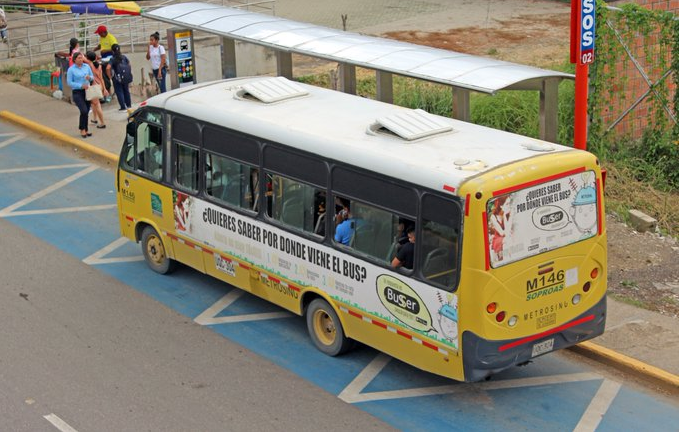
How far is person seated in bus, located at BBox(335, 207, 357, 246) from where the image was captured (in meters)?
10.8

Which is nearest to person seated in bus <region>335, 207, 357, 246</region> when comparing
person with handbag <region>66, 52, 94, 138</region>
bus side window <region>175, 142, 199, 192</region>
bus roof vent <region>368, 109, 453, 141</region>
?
bus roof vent <region>368, 109, 453, 141</region>

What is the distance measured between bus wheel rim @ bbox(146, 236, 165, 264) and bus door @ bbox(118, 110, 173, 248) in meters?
0.25

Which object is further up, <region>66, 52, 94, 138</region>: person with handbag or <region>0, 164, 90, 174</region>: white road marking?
<region>66, 52, 94, 138</region>: person with handbag

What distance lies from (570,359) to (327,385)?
2.65m

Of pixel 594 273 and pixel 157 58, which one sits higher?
pixel 157 58

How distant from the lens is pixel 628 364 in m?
11.0

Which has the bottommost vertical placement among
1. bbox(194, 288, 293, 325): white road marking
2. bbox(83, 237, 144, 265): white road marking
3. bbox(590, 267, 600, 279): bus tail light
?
bbox(194, 288, 293, 325): white road marking

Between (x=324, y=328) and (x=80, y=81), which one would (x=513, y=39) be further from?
(x=324, y=328)

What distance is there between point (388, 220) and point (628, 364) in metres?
2.95

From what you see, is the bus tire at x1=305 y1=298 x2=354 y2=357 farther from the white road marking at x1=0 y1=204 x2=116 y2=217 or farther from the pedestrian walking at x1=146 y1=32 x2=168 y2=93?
the pedestrian walking at x1=146 y1=32 x2=168 y2=93

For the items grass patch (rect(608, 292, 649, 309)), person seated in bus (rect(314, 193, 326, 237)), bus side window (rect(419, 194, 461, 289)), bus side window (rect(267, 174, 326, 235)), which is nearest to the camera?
bus side window (rect(419, 194, 461, 289))

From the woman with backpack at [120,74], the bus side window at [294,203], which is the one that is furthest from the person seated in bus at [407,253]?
the woman with backpack at [120,74]

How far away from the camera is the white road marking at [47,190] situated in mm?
16328

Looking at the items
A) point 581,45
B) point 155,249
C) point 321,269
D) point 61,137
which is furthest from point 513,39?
point 321,269
